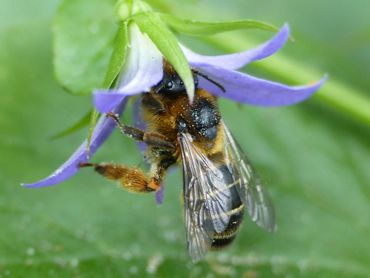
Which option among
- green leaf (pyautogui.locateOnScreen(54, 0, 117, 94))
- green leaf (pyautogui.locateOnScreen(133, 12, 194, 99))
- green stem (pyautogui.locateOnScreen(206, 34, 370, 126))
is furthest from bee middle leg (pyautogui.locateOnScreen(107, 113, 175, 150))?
green stem (pyautogui.locateOnScreen(206, 34, 370, 126))

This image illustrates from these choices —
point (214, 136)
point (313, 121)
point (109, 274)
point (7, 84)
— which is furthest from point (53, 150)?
point (313, 121)

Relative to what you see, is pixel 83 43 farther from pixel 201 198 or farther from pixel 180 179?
pixel 201 198

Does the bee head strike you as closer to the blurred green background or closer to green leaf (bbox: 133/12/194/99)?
green leaf (bbox: 133/12/194/99)

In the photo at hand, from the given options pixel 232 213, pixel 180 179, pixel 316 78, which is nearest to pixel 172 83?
pixel 232 213

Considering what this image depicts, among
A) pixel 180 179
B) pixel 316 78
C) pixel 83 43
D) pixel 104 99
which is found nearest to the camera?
pixel 104 99

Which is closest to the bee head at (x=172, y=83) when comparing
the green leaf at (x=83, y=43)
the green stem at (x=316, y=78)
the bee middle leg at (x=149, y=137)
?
the bee middle leg at (x=149, y=137)

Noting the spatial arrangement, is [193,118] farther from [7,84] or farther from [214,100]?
[7,84]
